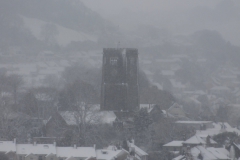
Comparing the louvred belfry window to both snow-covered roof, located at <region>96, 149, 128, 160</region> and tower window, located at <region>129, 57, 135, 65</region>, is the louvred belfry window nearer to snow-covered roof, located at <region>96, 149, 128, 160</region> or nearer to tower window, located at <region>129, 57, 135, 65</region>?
tower window, located at <region>129, 57, 135, 65</region>

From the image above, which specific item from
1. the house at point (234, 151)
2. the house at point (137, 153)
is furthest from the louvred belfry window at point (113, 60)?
the house at point (234, 151)

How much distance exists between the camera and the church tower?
32.1 metres

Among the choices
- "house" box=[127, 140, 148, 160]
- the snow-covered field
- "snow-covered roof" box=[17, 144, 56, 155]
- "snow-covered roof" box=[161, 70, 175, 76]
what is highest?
the snow-covered field

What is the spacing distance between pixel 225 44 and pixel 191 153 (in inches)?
1399

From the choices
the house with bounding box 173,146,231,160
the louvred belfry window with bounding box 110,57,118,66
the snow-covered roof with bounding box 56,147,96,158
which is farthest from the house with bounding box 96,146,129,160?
the louvred belfry window with bounding box 110,57,118,66

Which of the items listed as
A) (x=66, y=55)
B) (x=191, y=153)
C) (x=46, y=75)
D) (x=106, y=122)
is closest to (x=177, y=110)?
(x=106, y=122)

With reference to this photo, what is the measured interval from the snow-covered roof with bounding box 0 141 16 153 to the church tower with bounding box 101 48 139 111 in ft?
31.4

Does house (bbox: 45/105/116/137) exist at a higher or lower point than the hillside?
lower

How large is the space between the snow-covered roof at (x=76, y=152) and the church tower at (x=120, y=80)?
8930 mm

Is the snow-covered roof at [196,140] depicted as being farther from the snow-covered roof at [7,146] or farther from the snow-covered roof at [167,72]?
the snow-covered roof at [167,72]

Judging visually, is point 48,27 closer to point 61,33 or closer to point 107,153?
point 61,33

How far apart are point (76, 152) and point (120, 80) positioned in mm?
10328

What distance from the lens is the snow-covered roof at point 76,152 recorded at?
73.3 feet

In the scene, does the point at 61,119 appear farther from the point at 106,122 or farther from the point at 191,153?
the point at 191,153
